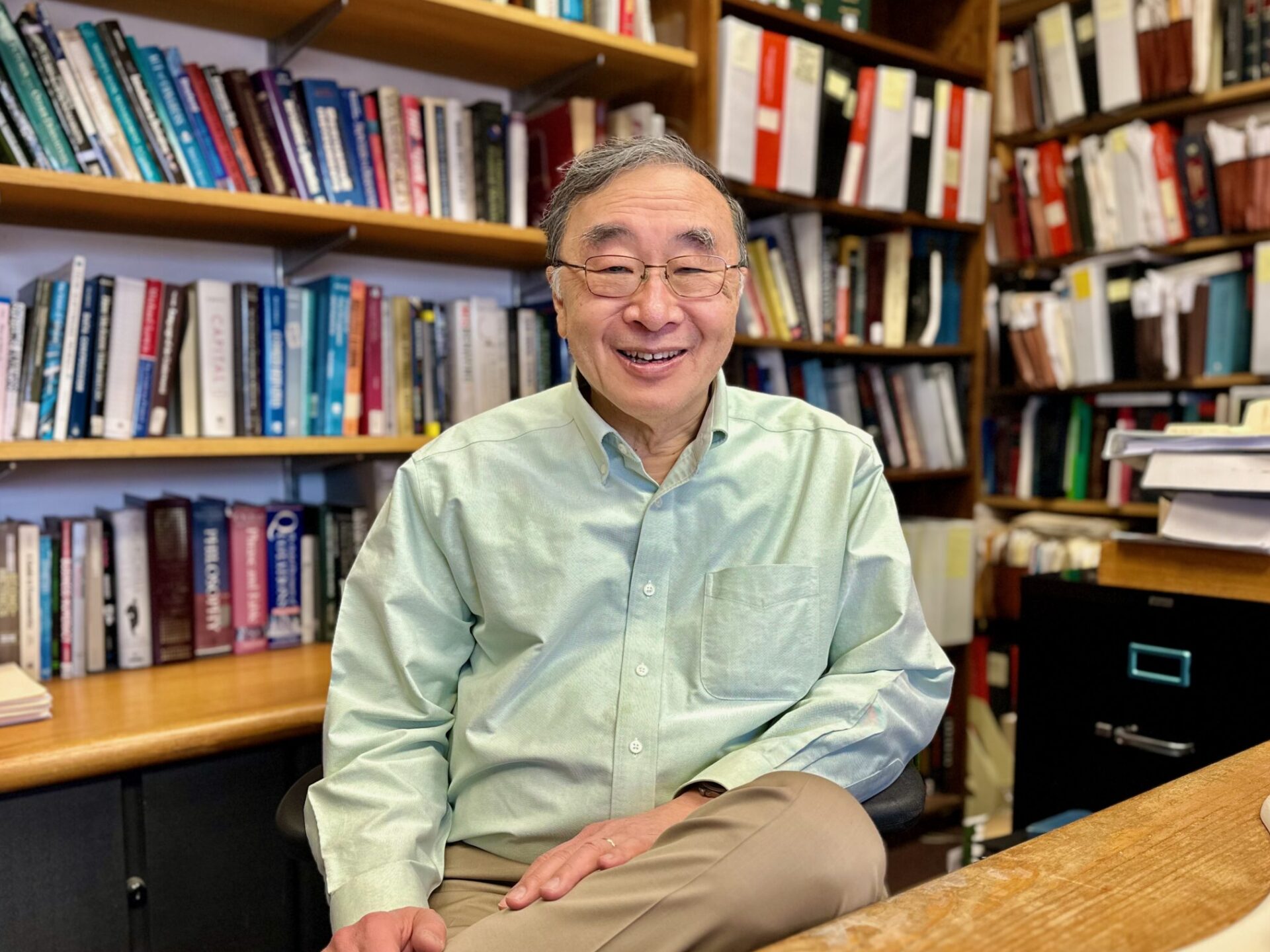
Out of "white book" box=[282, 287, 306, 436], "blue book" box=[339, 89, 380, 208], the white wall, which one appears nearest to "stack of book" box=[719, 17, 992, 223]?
the white wall

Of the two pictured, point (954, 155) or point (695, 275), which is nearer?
point (695, 275)

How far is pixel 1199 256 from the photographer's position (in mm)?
2699

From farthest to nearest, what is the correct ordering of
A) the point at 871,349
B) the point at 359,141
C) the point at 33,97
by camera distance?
the point at 871,349 < the point at 359,141 < the point at 33,97

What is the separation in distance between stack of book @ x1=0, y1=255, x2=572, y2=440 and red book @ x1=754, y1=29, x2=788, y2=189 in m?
0.60

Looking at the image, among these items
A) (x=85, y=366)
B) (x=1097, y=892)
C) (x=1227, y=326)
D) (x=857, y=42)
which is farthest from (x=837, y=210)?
(x=1097, y=892)

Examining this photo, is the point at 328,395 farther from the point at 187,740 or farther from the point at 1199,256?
the point at 1199,256

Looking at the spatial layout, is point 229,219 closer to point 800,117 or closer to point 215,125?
point 215,125

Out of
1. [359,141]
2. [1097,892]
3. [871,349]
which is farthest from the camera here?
[871,349]

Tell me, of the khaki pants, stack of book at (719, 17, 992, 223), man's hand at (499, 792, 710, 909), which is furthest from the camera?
stack of book at (719, 17, 992, 223)

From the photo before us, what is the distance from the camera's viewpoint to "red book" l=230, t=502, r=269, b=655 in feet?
6.17

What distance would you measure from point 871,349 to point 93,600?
5.94 feet

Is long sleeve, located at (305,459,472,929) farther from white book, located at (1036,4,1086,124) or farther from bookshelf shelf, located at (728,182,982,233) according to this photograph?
white book, located at (1036,4,1086,124)

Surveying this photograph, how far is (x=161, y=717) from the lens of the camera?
1.50m

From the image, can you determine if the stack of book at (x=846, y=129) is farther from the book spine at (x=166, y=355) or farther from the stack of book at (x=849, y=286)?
the book spine at (x=166, y=355)
